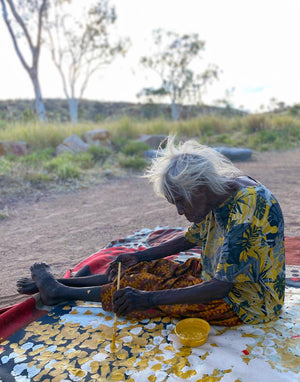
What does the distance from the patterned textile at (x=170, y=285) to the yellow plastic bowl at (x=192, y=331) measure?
6 centimetres

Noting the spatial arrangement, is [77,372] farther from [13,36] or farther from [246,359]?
[13,36]

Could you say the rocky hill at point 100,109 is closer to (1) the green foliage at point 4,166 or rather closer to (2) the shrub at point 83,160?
(2) the shrub at point 83,160

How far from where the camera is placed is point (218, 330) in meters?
2.04

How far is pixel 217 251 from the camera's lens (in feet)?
6.55

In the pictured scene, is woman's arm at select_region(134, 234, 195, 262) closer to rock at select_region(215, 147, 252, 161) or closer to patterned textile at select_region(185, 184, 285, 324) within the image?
patterned textile at select_region(185, 184, 285, 324)

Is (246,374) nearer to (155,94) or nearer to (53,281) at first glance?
(53,281)

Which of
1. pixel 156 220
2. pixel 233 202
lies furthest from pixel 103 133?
pixel 233 202

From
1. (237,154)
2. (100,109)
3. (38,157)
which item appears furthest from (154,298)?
(100,109)

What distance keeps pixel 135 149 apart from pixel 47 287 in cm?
674

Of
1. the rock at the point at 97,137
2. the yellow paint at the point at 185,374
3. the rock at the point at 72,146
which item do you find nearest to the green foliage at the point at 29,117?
the rock at the point at 97,137

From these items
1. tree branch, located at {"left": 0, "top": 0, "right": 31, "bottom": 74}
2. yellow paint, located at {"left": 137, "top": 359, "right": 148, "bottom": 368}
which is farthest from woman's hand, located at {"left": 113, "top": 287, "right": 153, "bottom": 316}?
tree branch, located at {"left": 0, "top": 0, "right": 31, "bottom": 74}

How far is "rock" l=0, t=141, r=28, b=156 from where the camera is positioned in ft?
26.1

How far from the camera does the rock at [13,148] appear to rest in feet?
26.1

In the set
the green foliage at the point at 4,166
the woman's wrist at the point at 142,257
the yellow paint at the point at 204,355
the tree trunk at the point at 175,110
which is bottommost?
the yellow paint at the point at 204,355
